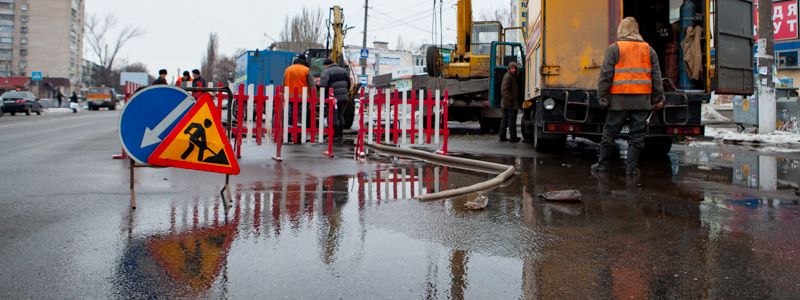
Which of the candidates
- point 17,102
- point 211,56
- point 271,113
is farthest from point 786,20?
point 211,56

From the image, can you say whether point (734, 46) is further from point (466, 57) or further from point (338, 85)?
point (466, 57)

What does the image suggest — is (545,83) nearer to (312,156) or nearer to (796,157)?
(312,156)

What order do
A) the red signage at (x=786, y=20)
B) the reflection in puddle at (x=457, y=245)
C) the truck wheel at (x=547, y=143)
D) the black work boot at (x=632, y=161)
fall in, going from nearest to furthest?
the reflection in puddle at (x=457, y=245)
the black work boot at (x=632, y=161)
the truck wheel at (x=547, y=143)
the red signage at (x=786, y=20)

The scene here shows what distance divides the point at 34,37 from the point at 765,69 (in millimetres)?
116961

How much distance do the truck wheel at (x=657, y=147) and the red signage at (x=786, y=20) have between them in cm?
1846

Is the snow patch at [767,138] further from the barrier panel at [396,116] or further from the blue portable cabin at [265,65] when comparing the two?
the blue portable cabin at [265,65]

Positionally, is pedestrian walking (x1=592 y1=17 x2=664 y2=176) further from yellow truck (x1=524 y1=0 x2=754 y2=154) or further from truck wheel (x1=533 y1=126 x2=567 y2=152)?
truck wheel (x1=533 y1=126 x2=567 y2=152)

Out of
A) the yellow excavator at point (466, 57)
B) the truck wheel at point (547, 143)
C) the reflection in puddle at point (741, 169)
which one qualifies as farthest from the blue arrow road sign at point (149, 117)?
the yellow excavator at point (466, 57)

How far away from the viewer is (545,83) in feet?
29.6

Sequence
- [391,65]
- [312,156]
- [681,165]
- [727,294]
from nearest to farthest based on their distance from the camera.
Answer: [727,294] < [681,165] < [312,156] < [391,65]

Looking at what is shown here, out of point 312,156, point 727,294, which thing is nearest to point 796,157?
point 312,156

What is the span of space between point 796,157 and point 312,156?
324 inches

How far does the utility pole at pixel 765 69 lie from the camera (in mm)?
13898

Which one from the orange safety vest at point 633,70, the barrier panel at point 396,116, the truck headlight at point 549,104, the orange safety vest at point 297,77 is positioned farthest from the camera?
the orange safety vest at point 297,77
